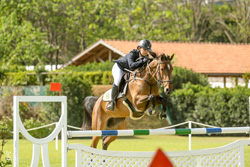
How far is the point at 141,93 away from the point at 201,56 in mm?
18400

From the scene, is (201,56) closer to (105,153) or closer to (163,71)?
(163,71)

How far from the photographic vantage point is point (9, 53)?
29.1 m

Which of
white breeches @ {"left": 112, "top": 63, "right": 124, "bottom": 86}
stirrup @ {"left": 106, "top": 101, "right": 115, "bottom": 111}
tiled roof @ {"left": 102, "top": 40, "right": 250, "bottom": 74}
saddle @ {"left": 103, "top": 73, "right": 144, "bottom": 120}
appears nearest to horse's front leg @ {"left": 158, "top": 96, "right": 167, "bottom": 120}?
saddle @ {"left": 103, "top": 73, "right": 144, "bottom": 120}

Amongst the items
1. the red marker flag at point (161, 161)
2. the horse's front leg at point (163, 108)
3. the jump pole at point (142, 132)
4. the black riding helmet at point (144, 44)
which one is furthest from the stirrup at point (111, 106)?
the red marker flag at point (161, 161)

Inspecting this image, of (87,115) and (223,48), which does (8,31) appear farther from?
(87,115)

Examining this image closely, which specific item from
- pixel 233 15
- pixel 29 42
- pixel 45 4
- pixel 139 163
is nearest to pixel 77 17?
pixel 45 4

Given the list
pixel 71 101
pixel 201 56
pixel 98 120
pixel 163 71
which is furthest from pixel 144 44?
pixel 201 56

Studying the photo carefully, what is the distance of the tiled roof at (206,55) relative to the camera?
22938 mm

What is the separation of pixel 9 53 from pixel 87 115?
22.2 meters

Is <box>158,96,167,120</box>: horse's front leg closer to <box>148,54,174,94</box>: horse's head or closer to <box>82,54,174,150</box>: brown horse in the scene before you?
<box>82,54,174,150</box>: brown horse

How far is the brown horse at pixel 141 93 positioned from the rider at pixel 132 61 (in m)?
0.09

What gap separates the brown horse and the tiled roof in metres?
15.0

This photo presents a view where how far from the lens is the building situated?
22.8 metres

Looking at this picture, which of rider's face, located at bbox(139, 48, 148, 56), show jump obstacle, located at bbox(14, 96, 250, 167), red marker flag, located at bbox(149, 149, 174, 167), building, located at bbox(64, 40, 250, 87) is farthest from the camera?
building, located at bbox(64, 40, 250, 87)
